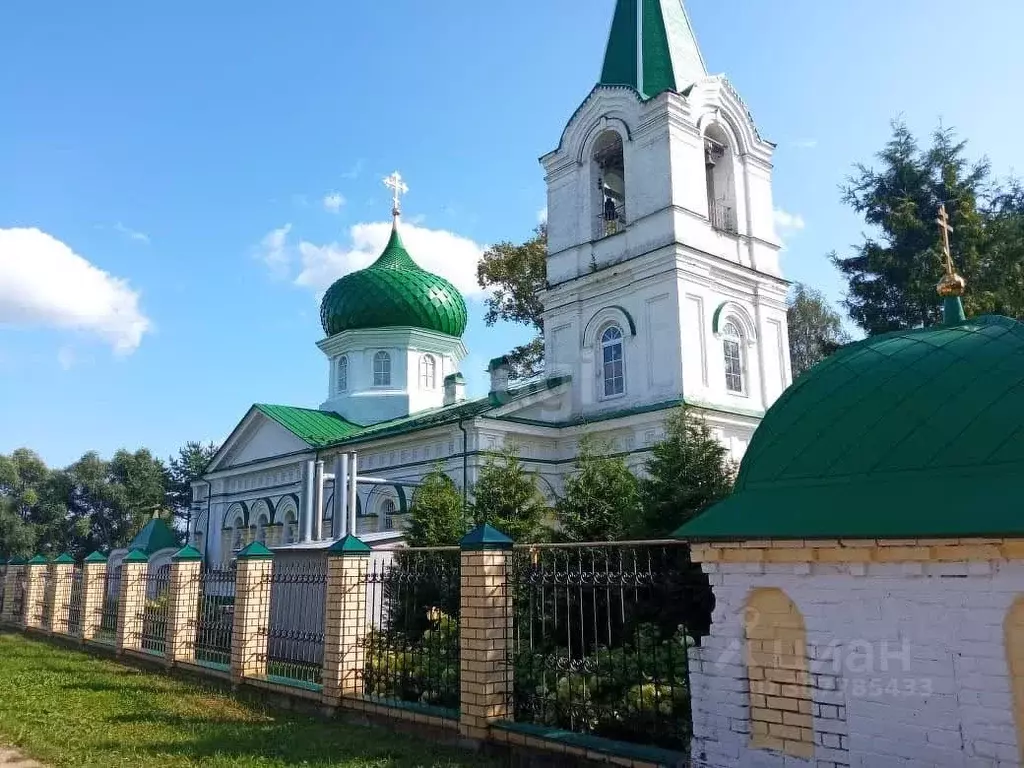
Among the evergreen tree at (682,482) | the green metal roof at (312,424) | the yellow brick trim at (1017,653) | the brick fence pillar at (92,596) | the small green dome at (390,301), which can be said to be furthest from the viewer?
the small green dome at (390,301)

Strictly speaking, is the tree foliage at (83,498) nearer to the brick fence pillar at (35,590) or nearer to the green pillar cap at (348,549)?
the brick fence pillar at (35,590)

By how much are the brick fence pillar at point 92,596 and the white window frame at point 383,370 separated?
32.9 feet

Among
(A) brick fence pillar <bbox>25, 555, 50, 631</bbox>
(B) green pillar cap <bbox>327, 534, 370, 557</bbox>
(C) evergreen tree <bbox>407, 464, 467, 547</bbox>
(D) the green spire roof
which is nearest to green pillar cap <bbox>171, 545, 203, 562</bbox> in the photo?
(C) evergreen tree <bbox>407, 464, 467, 547</bbox>

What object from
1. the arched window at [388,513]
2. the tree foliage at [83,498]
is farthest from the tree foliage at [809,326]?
the tree foliage at [83,498]

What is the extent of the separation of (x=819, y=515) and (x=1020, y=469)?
2.71 feet

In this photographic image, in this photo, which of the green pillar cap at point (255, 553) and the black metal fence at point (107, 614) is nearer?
the green pillar cap at point (255, 553)

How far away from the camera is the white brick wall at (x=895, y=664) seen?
11.0 feet

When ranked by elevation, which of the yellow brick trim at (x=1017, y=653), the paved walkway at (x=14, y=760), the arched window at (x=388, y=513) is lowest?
the paved walkway at (x=14, y=760)

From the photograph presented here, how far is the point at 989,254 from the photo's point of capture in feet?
56.1

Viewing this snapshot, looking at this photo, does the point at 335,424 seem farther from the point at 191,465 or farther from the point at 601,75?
the point at 191,465

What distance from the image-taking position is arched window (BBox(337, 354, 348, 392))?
2230 centimetres

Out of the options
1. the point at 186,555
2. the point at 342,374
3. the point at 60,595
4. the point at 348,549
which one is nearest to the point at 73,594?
the point at 60,595

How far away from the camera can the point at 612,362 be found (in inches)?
607

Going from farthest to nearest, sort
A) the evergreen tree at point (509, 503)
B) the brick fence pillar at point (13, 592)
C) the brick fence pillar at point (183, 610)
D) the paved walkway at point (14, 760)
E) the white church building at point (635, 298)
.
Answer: the brick fence pillar at point (13, 592)
the white church building at point (635, 298)
the evergreen tree at point (509, 503)
the brick fence pillar at point (183, 610)
the paved walkway at point (14, 760)
